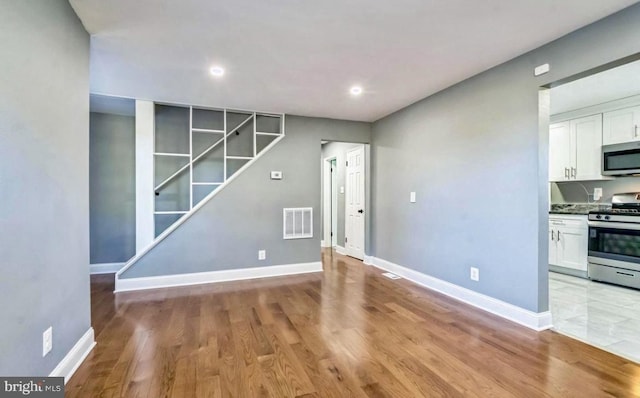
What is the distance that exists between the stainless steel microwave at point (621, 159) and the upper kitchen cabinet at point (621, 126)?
0.26ft

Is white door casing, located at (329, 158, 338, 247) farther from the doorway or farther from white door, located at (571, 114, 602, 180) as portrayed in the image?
white door, located at (571, 114, 602, 180)

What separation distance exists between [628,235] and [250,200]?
5169 millimetres

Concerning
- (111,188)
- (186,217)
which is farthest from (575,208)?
(111,188)

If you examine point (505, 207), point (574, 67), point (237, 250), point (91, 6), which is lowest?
point (237, 250)

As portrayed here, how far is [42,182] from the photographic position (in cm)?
168

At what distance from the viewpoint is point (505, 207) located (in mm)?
2889

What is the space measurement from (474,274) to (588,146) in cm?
306

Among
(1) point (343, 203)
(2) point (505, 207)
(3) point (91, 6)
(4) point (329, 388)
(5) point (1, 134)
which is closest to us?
(5) point (1, 134)

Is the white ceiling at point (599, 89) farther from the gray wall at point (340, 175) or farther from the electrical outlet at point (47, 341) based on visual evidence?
Result: the electrical outlet at point (47, 341)

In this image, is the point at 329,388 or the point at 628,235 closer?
the point at 329,388

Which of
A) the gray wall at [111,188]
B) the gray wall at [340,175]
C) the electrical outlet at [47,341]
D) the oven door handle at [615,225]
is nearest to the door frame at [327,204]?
the gray wall at [340,175]

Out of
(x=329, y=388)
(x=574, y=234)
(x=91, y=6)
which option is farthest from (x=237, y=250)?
(x=574, y=234)

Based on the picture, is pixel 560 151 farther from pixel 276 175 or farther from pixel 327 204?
pixel 276 175

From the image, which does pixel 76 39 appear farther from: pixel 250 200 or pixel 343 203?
pixel 343 203
